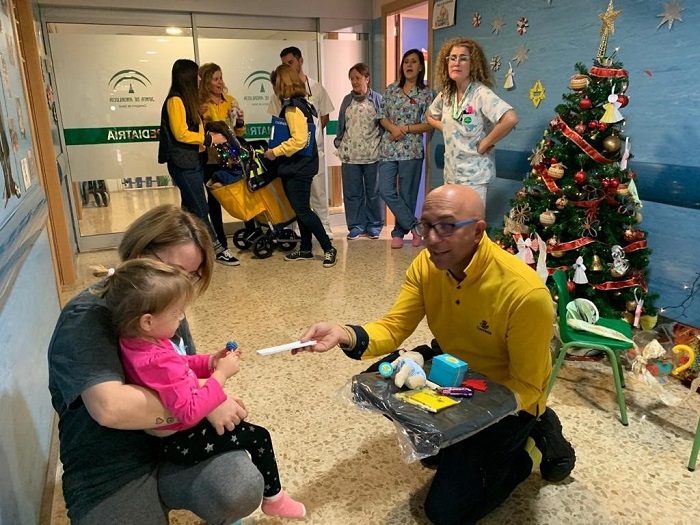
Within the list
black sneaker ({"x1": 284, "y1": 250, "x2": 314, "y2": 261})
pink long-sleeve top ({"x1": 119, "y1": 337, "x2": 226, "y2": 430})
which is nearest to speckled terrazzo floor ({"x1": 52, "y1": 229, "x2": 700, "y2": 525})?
pink long-sleeve top ({"x1": 119, "y1": 337, "x2": 226, "y2": 430})

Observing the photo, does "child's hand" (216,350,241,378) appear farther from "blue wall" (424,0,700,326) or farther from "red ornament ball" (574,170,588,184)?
"blue wall" (424,0,700,326)

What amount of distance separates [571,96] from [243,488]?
98.1 inches

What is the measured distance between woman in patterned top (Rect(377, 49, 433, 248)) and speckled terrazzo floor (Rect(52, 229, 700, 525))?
172 centimetres

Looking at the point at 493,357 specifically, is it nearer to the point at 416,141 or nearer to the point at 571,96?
the point at 571,96

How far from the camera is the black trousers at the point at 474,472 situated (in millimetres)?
1637

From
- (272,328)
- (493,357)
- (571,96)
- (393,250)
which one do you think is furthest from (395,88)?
(493,357)

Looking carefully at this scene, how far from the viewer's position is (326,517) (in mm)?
1780

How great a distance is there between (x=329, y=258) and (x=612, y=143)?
232 cm

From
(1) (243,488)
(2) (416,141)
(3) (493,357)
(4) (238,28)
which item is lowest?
(1) (243,488)

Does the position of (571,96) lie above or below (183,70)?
below

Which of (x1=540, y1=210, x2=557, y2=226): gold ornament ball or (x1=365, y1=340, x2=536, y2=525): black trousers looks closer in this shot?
(x1=365, y1=340, x2=536, y2=525): black trousers

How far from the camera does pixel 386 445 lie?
214cm

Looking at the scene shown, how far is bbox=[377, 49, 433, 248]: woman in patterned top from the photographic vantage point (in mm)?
4602

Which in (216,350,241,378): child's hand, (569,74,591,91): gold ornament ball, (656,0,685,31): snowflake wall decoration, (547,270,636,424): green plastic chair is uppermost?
(656,0,685,31): snowflake wall decoration
